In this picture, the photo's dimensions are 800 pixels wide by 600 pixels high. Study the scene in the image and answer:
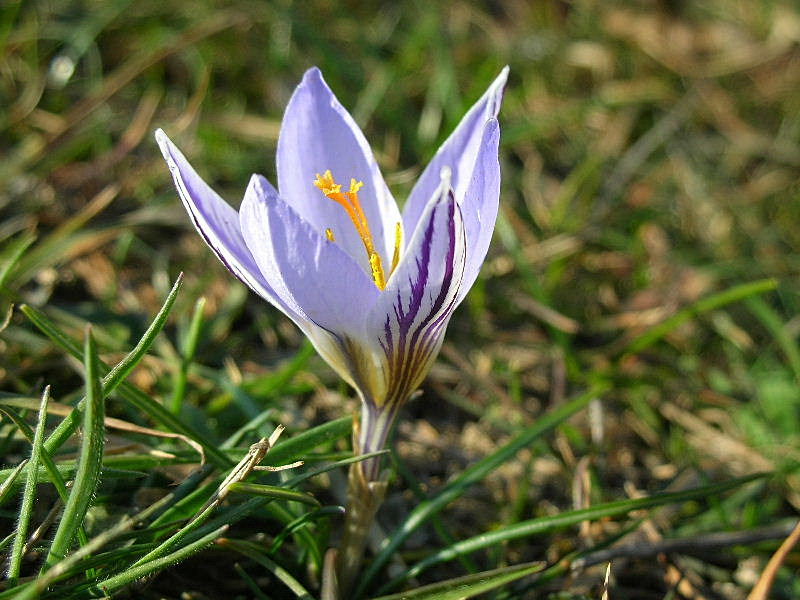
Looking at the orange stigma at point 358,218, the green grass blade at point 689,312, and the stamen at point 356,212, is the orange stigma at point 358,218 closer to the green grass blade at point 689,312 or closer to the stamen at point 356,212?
the stamen at point 356,212

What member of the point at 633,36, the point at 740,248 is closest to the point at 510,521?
the point at 740,248

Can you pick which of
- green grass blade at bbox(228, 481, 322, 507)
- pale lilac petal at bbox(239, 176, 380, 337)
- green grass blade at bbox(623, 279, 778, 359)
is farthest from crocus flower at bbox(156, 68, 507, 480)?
green grass blade at bbox(623, 279, 778, 359)

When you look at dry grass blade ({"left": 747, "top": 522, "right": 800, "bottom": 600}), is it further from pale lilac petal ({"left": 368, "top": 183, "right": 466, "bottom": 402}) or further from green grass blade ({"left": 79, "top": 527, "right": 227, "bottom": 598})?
green grass blade ({"left": 79, "top": 527, "right": 227, "bottom": 598})

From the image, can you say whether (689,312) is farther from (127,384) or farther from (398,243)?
(127,384)

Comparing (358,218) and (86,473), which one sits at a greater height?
(358,218)

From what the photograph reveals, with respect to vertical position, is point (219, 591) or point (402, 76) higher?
point (402, 76)

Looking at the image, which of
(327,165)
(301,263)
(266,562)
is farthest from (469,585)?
(327,165)

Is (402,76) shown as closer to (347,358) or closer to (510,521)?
(510,521)

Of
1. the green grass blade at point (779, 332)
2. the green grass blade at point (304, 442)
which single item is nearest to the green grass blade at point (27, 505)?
the green grass blade at point (304, 442)
